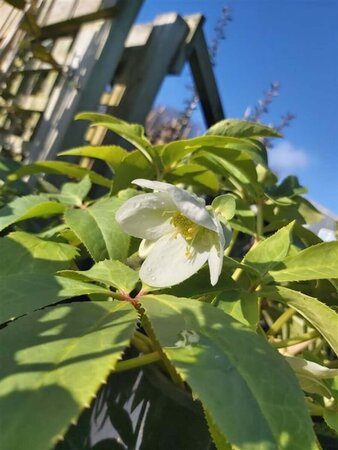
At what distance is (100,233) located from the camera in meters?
0.54

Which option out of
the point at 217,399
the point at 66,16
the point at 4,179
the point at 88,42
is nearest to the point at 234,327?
the point at 217,399

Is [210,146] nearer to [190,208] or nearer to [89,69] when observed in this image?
[190,208]

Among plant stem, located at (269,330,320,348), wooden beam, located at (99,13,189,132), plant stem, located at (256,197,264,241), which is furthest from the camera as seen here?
wooden beam, located at (99,13,189,132)

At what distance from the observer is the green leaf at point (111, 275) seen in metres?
0.41

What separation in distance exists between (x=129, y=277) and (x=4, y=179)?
68cm

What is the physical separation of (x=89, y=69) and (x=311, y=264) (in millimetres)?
1259

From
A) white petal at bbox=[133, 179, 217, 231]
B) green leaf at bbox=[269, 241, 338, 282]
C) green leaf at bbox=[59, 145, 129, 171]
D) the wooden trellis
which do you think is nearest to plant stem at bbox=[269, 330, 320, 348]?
green leaf at bbox=[269, 241, 338, 282]

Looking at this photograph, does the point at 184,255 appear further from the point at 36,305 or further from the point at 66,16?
the point at 66,16

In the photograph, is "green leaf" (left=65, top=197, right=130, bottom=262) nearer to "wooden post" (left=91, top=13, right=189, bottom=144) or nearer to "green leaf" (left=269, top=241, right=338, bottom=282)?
"green leaf" (left=269, top=241, right=338, bottom=282)

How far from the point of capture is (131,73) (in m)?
1.76

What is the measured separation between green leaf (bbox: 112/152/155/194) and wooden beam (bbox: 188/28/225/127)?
1.24 meters

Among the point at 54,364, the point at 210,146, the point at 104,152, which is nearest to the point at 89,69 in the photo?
the point at 104,152

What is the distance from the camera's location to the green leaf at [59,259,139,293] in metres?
0.41

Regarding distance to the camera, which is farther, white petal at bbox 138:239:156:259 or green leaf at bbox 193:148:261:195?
green leaf at bbox 193:148:261:195
